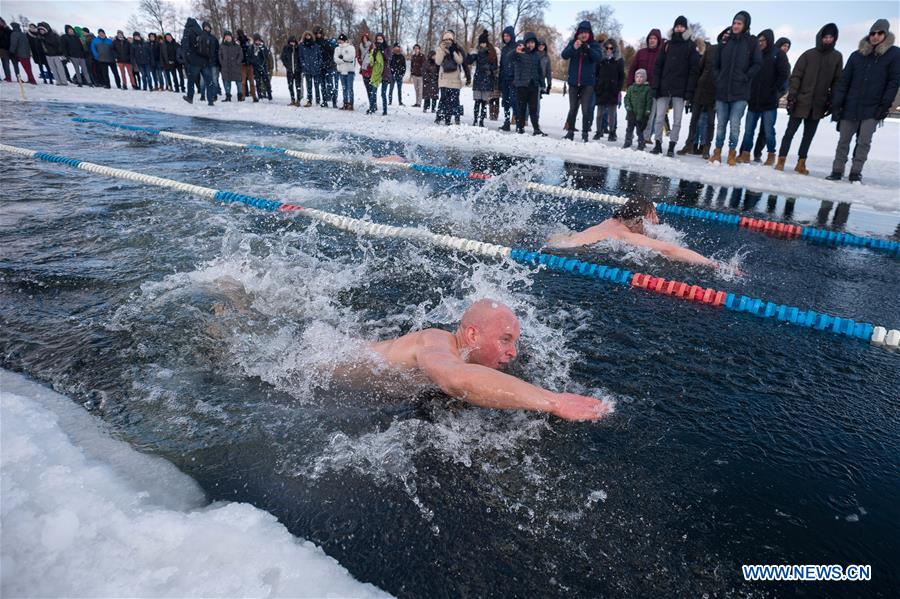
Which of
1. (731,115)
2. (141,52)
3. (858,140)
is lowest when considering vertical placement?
(858,140)

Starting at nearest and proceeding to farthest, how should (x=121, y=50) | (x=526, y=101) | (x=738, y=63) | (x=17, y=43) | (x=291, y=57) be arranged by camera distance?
(x=738, y=63) → (x=526, y=101) → (x=291, y=57) → (x=17, y=43) → (x=121, y=50)

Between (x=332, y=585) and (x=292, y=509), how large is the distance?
0.43m

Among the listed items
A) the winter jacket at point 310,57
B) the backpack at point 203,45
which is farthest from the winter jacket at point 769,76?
the backpack at point 203,45

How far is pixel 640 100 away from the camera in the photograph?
33.9ft

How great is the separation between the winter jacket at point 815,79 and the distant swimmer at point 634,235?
538cm

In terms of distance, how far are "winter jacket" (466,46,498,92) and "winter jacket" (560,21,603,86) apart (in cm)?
242

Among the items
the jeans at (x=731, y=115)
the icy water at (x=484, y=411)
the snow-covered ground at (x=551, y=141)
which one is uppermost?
the jeans at (x=731, y=115)

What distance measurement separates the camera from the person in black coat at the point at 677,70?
9031 millimetres

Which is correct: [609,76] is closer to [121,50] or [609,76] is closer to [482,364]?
[482,364]

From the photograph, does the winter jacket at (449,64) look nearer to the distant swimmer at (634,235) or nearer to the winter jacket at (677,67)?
the winter jacket at (677,67)

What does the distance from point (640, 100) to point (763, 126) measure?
7.33 feet

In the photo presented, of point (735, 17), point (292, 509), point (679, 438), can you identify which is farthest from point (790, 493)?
point (735, 17)

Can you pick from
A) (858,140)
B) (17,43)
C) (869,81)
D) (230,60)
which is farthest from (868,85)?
(17,43)

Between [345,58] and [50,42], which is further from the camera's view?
[50,42]
